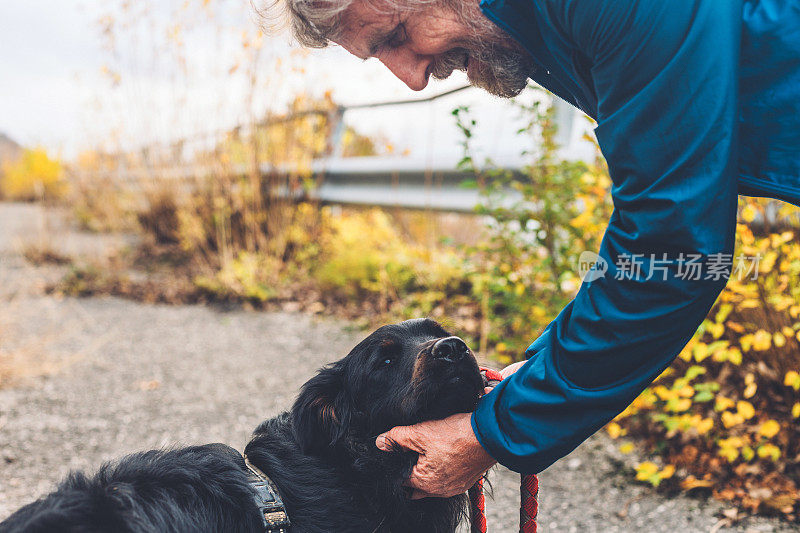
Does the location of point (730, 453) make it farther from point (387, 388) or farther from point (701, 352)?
point (387, 388)

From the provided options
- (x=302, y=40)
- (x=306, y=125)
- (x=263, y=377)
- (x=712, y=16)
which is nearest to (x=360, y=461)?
(x=302, y=40)

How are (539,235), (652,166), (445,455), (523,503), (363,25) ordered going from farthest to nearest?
(539,235)
(523,503)
(363,25)
(445,455)
(652,166)

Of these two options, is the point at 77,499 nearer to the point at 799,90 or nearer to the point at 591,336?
the point at 591,336

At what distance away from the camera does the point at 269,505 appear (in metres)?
1.79

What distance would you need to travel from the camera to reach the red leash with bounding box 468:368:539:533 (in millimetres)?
1839

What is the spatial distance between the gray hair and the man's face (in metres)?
0.02

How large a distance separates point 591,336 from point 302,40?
49.2 inches

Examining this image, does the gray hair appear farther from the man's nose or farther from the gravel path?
the gravel path

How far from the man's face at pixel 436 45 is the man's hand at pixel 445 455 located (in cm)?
98

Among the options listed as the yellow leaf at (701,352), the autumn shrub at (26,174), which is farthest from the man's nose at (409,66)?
the autumn shrub at (26,174)

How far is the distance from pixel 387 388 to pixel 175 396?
280 cm

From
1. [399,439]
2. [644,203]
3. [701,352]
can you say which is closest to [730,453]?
[701,352]

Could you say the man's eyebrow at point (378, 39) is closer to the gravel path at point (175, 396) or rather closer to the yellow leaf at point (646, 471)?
the gravel path at point (175, 396)

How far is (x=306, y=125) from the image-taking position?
22.4 ft
